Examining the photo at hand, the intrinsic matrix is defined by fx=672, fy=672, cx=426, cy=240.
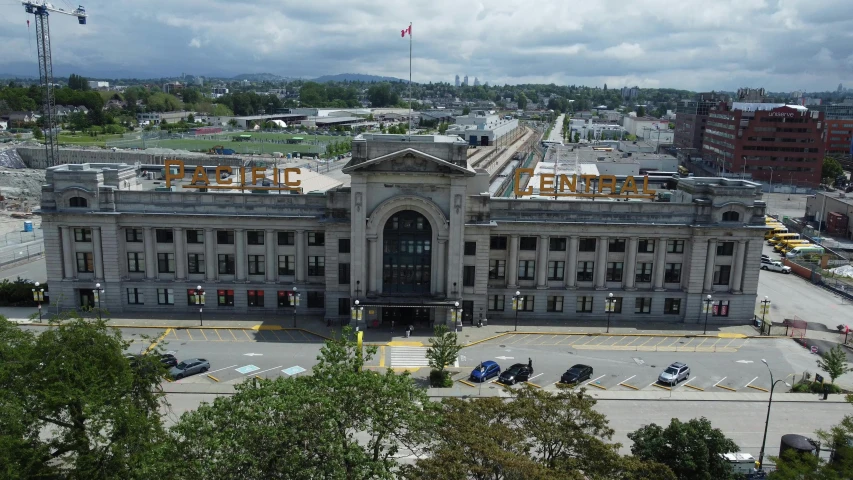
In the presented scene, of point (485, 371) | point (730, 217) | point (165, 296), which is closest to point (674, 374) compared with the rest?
point (485, 371)

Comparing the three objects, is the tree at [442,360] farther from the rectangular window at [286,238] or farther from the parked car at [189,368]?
the rectangular window at [286,238]

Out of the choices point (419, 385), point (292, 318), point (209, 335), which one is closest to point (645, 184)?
point (419, 385)

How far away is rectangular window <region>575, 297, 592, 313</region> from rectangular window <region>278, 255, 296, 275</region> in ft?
111

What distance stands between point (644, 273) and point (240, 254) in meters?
47.5

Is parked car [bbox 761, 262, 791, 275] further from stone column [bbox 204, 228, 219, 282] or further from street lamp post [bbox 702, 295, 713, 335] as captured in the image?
stone column [bbox 204, 228, 219, 282]

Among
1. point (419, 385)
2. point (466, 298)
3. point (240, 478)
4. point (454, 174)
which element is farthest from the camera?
point (466, 298)

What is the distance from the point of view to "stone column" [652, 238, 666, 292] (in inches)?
3083

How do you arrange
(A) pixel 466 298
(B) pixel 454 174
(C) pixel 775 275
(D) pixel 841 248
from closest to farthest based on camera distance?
(B) pixel 454 174 → (A) pixel 466 298 → (C) pixel 775 275 → (D) pixel 841 248

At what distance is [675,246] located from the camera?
78.9m

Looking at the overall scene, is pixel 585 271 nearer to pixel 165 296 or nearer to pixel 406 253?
pixel 406 253

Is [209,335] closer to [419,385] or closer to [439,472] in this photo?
[419,385]

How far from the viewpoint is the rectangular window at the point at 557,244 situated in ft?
257

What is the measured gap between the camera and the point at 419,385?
60906 millimetres

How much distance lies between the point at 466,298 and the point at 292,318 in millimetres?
20365
